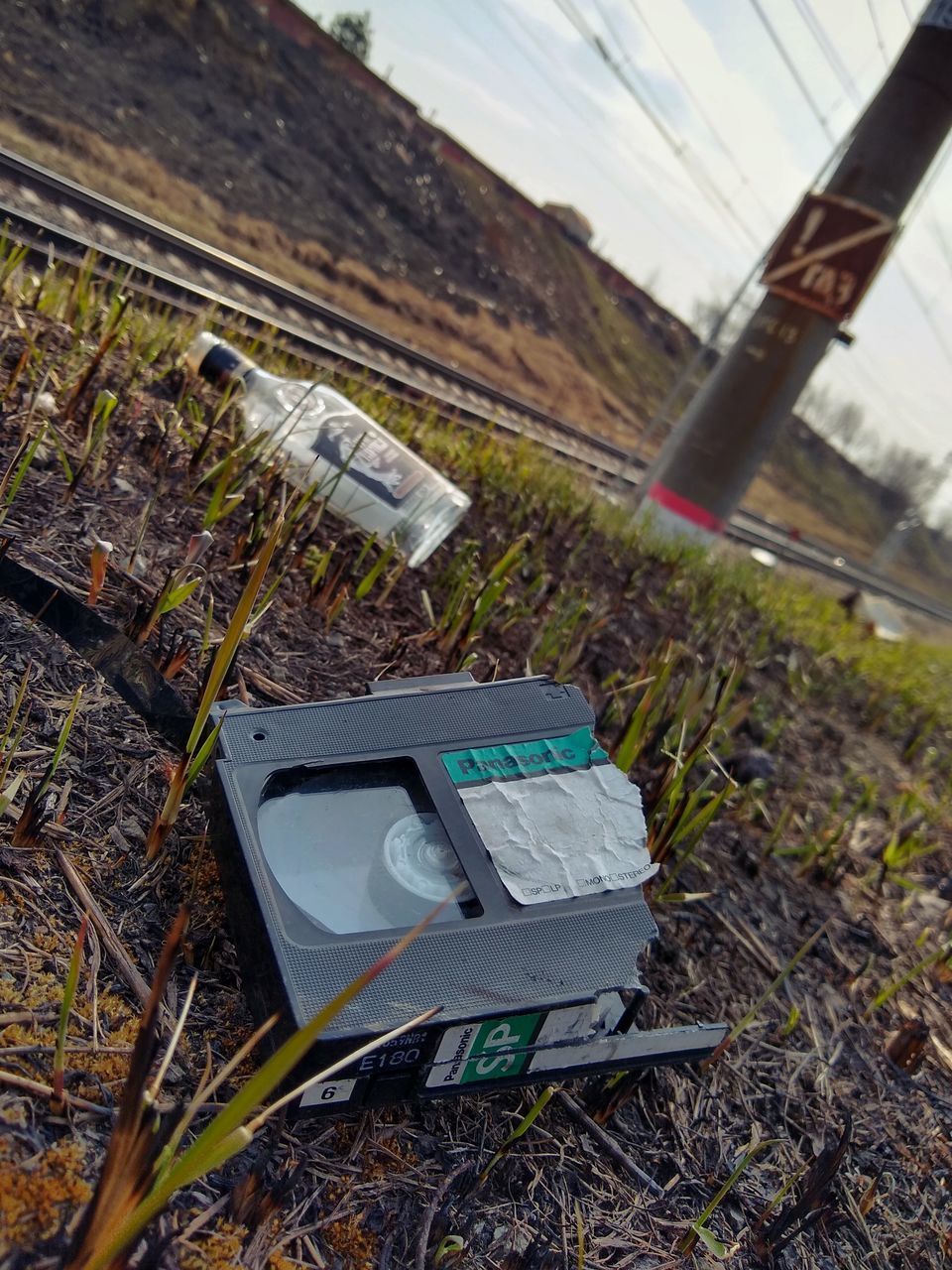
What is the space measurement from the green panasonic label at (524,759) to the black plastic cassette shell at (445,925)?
0.9 inches

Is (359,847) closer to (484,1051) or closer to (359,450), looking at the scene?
(484,1051)

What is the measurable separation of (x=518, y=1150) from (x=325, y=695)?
99 cm

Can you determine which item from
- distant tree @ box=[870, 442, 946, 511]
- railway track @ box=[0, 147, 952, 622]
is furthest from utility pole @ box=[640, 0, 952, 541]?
distant tree @ box=[870, 442, 946, 511]

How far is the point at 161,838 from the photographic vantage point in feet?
4.70

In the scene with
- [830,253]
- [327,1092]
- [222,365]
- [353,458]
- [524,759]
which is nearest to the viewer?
[327,1092]

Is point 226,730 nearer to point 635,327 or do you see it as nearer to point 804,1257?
point 804,1257

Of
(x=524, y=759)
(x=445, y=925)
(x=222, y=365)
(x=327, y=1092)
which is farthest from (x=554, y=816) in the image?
(x=222, y=365)

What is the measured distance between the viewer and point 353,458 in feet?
8.91

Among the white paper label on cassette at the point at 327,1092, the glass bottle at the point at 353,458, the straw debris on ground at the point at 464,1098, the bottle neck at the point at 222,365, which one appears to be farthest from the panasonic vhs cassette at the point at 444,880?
the bottle neck at the point at 222,365

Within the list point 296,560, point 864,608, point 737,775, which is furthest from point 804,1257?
point 864,608

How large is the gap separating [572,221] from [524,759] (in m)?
33.3

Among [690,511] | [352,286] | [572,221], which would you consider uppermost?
[572,221]

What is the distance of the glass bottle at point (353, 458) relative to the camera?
9.10ft

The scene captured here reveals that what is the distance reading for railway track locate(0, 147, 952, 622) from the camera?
5898 millimetres
